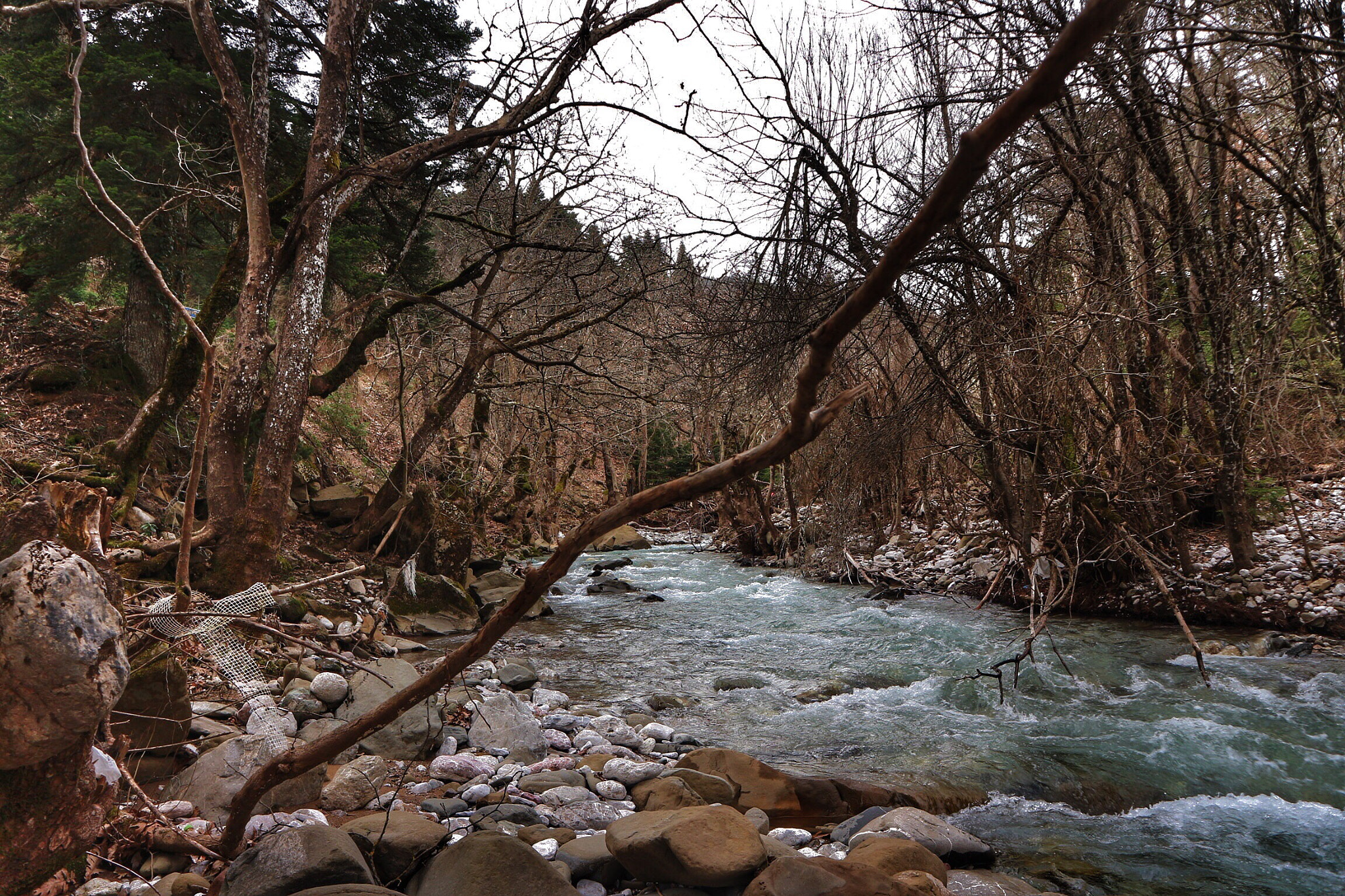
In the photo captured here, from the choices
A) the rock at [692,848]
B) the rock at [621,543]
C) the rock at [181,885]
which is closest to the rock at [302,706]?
the rock at [181,885]

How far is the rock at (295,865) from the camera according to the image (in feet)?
8.79

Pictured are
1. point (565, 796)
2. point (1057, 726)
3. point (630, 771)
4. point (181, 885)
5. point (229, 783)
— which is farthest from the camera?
point (1057, 726)

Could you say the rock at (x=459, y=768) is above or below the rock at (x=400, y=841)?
below

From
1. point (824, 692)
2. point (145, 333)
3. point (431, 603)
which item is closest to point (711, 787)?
point (824, 692)

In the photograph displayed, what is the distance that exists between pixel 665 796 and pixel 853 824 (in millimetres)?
1016

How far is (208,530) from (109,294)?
796 centimetres

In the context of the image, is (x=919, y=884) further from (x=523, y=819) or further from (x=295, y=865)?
(x=295, y=865)

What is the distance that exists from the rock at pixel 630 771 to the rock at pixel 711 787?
0.19 m

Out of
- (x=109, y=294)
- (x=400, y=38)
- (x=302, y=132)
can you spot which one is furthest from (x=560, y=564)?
(x=109, y=294)

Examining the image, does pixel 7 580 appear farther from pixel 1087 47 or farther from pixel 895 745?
pixel 895 745

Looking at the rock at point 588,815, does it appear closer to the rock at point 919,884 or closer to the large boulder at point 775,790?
the large boulder at point 775,790

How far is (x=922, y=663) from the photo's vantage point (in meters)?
7.50

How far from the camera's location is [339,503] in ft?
37.7

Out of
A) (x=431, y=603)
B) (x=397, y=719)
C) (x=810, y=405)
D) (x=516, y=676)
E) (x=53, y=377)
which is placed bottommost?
(x=516, y=676)
